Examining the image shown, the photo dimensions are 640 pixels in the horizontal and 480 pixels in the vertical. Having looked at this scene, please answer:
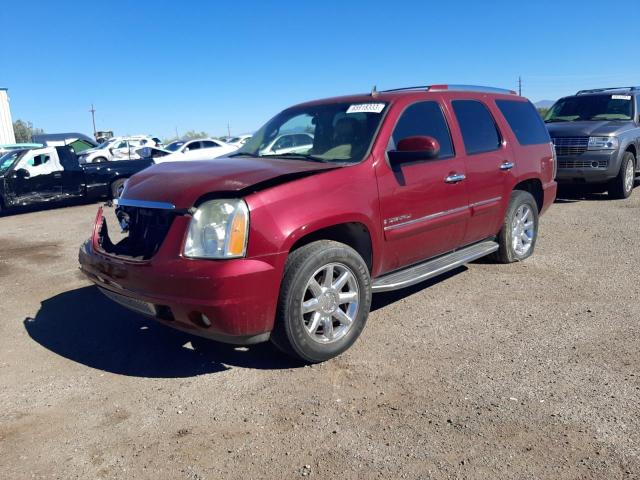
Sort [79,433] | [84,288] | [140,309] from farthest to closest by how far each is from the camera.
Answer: [84,288]
[140,309]
[79,433]

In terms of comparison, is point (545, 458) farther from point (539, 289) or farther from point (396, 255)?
point (539, 289)

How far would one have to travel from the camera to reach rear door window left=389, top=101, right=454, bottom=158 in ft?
14.5

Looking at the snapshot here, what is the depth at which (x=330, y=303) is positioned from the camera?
12.3ft

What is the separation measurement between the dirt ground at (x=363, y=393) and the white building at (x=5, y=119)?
42.4 metres

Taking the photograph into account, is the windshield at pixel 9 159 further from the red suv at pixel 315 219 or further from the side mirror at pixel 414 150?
the side mirror at pixel 414 150

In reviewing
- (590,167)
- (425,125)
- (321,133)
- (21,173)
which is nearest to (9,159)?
(21,173)

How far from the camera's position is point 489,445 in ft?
9.11

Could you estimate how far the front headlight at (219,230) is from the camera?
3.29 meters

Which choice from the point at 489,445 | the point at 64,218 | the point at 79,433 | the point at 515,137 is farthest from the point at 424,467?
the point at 64,218

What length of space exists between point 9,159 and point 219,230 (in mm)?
12592

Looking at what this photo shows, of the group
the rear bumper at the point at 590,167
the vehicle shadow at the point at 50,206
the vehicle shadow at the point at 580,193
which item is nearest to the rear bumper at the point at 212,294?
the rear bumper at the point at 590,167

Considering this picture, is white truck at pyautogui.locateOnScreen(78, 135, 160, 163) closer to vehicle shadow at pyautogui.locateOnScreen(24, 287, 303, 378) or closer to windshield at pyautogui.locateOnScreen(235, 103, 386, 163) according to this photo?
vehicle shadow at pyautogui.locateOnScreen(24, 287, 303, 378)

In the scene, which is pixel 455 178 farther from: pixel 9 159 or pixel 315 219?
pixel 9 159

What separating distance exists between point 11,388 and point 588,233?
7.12 m
